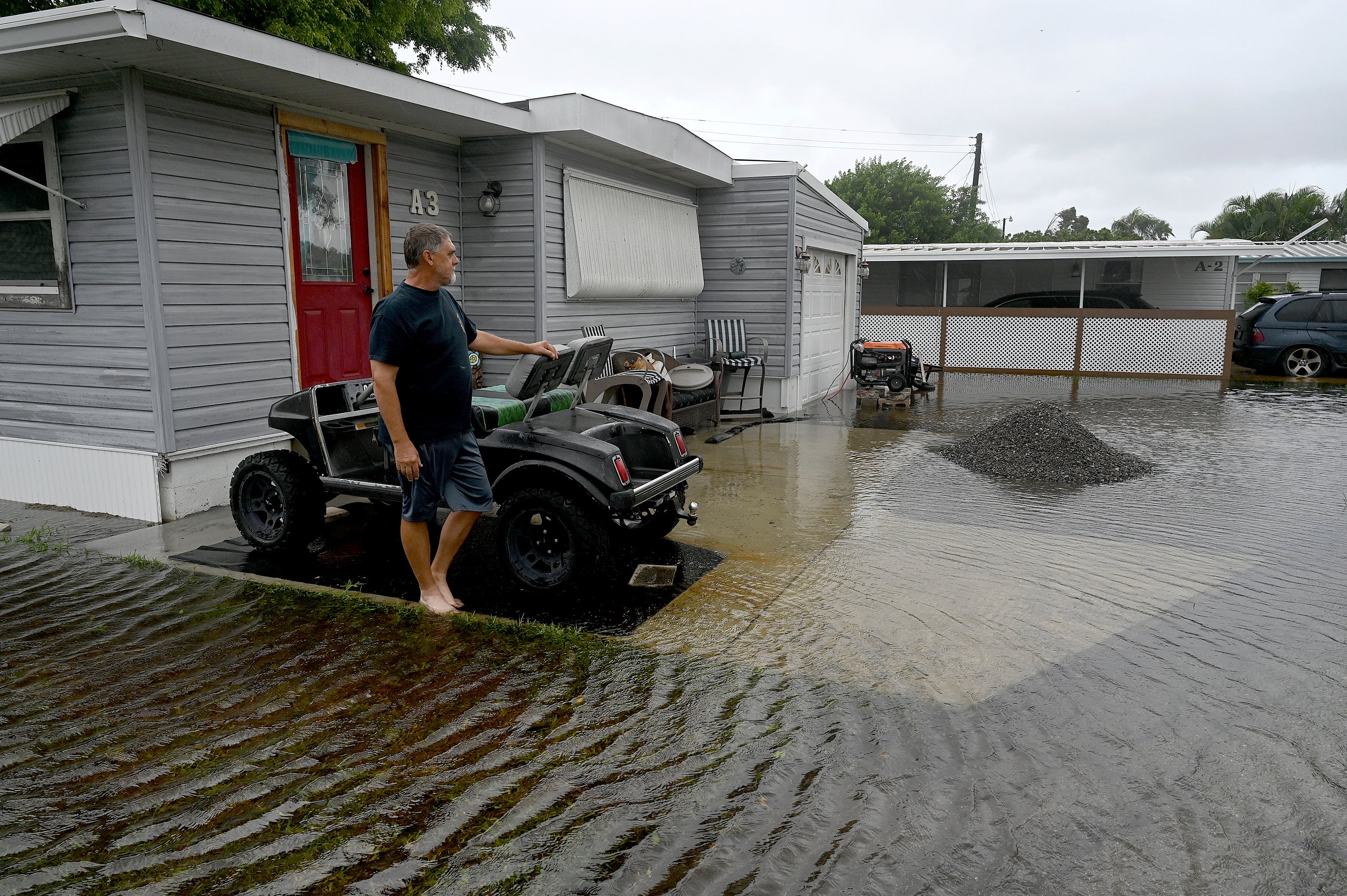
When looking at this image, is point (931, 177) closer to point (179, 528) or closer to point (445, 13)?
point (445, 13)

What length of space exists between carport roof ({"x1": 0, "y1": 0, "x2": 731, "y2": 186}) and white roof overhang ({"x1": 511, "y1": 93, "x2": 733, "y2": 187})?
0.02 m

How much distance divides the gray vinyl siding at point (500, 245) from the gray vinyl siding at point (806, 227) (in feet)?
14.5

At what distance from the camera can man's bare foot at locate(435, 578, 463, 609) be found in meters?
4.38

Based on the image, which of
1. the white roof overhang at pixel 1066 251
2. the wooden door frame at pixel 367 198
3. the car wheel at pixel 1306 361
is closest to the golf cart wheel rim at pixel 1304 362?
the car wheel at pixel 1306 361

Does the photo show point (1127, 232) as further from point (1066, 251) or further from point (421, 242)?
point (421, 242)

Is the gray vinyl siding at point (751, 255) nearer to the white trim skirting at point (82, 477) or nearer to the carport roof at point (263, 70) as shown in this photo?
the carport roof at point (263, 70)

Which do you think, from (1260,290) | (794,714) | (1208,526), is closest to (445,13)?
(1208,526)

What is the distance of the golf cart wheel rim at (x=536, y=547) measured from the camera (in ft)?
14.8

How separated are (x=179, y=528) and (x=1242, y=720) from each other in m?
5.65

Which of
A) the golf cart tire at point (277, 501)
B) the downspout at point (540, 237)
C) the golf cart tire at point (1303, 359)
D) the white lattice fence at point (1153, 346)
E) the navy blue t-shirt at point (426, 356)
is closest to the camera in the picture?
the navy blue t-shirt at point (426, 356)

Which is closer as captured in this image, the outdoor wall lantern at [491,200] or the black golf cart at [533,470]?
the black golf cart at [533,470]

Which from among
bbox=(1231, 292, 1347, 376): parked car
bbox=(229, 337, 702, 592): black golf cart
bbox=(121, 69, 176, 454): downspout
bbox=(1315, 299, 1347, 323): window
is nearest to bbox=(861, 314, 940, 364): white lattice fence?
bbox=(1231, 292, 1347, 376): parked car

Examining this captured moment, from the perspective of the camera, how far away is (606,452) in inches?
175

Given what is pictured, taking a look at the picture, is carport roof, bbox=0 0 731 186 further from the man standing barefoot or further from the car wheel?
the car wheel
